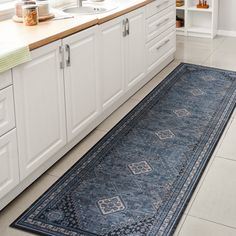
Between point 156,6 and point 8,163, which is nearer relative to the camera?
point 8,163

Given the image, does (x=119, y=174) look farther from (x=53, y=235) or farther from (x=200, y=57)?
A: (x=200, y=57)

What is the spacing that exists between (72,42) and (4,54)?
69cm

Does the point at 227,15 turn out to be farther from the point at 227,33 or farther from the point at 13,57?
the point at 13,57

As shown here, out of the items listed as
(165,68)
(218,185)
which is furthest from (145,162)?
(165,68)

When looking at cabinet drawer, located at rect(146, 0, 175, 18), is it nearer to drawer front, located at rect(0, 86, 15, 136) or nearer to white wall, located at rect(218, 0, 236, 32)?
white wall, located at rect(218, 0, 236, 32)

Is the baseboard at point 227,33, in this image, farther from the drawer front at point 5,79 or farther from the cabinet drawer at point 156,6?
the drawer front at point 5,79

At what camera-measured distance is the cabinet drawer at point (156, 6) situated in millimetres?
4168

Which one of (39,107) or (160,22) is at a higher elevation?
(160,22)

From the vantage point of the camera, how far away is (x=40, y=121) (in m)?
2.76

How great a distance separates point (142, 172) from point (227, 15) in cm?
369

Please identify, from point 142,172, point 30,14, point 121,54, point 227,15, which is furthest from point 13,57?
point 227,15

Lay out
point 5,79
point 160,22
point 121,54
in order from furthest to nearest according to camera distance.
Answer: point 160,22 → point 121,54 → point 5,79

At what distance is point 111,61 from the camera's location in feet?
11.8

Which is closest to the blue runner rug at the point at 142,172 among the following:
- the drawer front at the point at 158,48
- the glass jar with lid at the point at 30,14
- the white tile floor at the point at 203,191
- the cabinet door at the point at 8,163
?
the white tile floor at the point at 203,191
